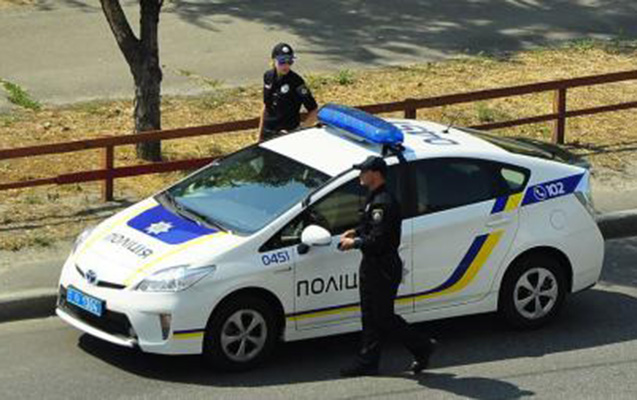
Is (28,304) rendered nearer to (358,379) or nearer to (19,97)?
(358,379)

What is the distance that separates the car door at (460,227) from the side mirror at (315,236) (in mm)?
846

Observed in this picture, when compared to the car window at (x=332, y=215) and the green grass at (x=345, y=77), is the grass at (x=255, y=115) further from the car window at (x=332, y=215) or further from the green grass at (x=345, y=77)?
the car window at (x=332, y=215)

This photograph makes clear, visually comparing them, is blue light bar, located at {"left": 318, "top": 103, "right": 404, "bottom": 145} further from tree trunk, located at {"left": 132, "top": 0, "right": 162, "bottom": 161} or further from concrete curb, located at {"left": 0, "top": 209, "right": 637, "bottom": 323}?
tree trunk, located at {"left": 132, "top": 0, "right": 162, "bottom": 161}

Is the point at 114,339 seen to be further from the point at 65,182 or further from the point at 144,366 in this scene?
the point at 65,182

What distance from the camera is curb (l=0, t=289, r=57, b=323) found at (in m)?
10.2

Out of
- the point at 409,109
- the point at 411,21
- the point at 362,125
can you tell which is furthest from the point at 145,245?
the point at 411,21

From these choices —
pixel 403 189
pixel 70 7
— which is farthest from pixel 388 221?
pixel 70 7

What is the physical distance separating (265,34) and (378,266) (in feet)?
38.2

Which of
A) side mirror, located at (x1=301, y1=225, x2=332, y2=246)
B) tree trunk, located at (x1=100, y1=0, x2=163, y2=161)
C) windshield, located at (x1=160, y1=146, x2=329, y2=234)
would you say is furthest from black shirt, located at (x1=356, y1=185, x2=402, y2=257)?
tree trunk, located at (x1=100, y1=0, x2=163, y2=161)

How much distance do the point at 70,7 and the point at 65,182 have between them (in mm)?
8860

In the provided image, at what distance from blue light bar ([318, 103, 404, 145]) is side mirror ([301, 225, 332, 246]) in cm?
92

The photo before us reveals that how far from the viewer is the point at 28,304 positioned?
10273mm

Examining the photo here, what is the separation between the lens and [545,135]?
50.9 ft

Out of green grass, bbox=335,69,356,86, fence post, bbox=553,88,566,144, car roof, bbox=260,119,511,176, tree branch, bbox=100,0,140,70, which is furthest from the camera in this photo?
green grass, bbox=335,69,356,86
